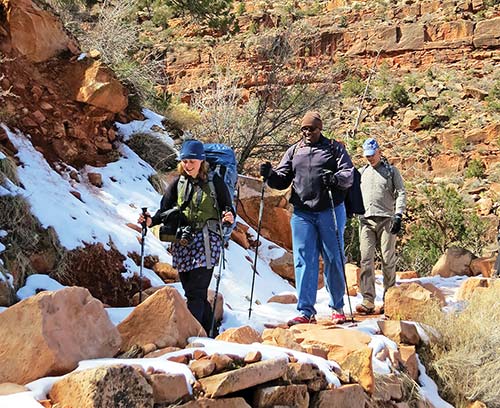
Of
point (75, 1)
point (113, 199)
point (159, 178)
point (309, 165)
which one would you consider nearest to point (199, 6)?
point (75, 1)

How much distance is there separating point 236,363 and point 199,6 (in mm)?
14709

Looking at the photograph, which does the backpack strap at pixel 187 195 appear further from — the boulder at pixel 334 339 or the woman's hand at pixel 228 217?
the boulder at pixel 334 339

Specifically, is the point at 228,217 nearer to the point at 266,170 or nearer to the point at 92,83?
the point at 266,170

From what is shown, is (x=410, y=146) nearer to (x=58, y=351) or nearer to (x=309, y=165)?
(x=309, y=165)

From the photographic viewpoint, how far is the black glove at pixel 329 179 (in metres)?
5.81

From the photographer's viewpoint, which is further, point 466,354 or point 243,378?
point 466,354

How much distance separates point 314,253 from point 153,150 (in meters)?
4.64

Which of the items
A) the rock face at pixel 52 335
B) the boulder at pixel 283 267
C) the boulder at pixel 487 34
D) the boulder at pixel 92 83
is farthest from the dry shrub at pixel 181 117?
the boulder at pixel 487 34

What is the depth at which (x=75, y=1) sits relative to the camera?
47.4 ft

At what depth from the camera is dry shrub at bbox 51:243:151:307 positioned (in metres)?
6.15

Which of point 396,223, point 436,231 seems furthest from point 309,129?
point 436,231

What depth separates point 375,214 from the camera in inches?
288

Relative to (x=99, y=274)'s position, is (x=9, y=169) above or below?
above

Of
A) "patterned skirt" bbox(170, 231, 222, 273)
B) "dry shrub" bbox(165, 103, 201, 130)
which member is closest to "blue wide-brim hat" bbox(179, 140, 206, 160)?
"patterned skirt" bbox(170, 231, 222, 273)
